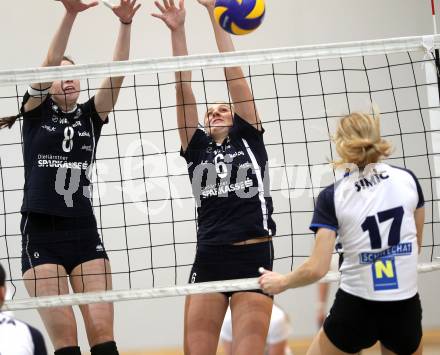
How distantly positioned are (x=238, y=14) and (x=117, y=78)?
2.89ft

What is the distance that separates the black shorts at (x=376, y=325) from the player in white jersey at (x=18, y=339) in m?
1.45

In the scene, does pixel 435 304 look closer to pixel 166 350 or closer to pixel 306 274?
pixel 166 350

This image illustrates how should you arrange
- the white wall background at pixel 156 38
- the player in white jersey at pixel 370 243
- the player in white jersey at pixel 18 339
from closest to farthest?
the player in white jersey at pixel 18 339 < the player in white jersey at pixel 370 243 < the white wall background at pixel 156 38

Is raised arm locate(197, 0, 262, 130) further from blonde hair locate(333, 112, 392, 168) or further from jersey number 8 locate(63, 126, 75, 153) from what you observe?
blonde hair locate(333, 112, 392, 168)

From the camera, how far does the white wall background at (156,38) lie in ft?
28.5

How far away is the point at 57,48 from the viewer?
5113 millimetres

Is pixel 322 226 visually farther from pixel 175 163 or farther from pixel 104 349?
pixel 175 163

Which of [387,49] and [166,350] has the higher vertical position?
[387,49]

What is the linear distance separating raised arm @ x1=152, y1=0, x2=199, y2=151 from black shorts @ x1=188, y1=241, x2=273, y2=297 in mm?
705

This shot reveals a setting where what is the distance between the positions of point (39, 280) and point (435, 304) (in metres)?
5.37

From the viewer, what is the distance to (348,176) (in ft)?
12.9

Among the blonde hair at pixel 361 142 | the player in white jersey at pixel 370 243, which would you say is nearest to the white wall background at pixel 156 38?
the player in white jersey at pixel 370 243

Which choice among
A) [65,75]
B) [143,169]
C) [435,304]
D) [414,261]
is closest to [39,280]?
[65,75]

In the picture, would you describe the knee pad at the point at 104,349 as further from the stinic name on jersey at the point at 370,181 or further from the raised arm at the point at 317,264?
the stinic name on jersey at the point at 370,181
